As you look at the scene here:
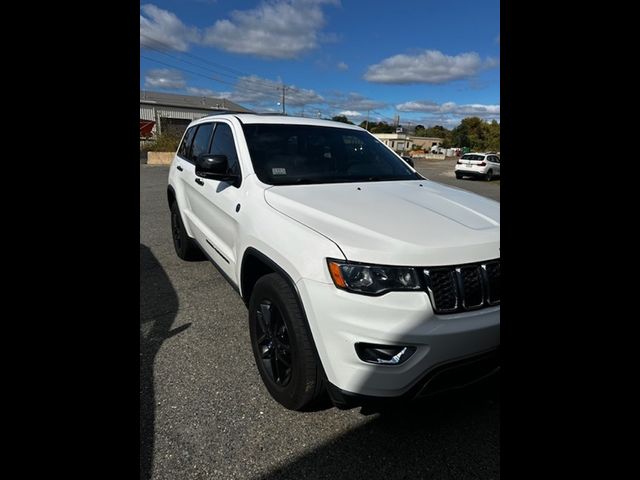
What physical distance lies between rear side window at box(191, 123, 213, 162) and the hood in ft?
5.99

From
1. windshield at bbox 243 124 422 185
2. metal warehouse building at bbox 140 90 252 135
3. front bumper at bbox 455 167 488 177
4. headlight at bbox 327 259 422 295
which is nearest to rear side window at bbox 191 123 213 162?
windshield at bbox 243 124 422 185

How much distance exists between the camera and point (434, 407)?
2.42 metres

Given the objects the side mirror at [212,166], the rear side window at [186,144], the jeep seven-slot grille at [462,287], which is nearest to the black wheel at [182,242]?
the rear side window at [186,144]

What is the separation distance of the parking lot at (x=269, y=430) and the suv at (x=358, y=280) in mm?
208

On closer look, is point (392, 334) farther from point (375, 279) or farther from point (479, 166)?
point (479, 166)

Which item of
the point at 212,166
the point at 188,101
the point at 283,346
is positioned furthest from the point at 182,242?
the point at 188,101

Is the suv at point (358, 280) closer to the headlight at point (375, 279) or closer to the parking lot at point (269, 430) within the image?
the headlight at point (375, 279)

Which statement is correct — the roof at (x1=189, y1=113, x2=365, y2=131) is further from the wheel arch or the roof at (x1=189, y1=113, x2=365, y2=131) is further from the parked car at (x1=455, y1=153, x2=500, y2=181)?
the parked car at (x1=455, y1=153, x2=500, y2=181)

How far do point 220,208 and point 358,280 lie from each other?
172 centimetres

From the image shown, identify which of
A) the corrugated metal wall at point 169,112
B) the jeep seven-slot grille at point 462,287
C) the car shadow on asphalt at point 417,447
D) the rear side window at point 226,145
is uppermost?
the corrugated metal wall at point 169,112

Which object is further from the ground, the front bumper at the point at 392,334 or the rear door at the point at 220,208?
the rear door at the point at 220,208

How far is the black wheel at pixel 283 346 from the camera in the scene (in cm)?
205
